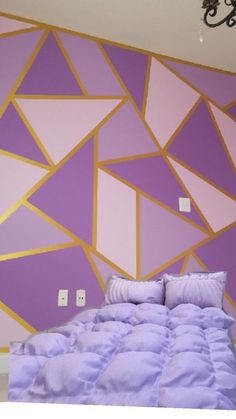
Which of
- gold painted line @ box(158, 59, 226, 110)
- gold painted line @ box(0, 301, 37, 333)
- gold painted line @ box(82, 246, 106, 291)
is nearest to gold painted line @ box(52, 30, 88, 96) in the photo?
gold painted line @ box(158, 59, 226, 110)

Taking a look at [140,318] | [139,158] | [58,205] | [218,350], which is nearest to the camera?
[218,350]

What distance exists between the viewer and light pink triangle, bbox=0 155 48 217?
3465mm

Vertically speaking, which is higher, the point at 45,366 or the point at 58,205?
the point at 58,205

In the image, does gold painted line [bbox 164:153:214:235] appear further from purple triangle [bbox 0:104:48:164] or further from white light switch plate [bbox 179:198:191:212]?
purple triangle [bbox 0:104:48:164]

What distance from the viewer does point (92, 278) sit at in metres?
3.62

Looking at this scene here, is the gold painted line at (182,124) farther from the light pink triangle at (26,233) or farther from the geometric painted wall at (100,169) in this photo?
the light pink triangle at (26,233)

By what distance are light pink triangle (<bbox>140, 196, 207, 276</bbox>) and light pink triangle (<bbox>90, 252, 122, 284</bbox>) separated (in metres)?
0.31

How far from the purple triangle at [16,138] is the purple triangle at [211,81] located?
167 cm

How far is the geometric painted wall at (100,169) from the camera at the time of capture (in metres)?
3.48

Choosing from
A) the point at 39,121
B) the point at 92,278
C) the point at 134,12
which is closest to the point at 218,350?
the point at 92,278

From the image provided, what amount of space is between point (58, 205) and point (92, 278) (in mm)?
723

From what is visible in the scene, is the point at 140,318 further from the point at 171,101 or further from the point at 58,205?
the point at 171,101

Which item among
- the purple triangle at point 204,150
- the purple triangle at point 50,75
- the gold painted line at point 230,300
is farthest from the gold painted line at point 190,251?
the purple triangle at point 50,75

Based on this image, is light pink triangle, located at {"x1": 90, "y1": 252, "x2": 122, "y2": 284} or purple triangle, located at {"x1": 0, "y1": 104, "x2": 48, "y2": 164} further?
light pink triangle, located at {"x1": 90, "y1": 252, "x2": 122, "y2": 284}
